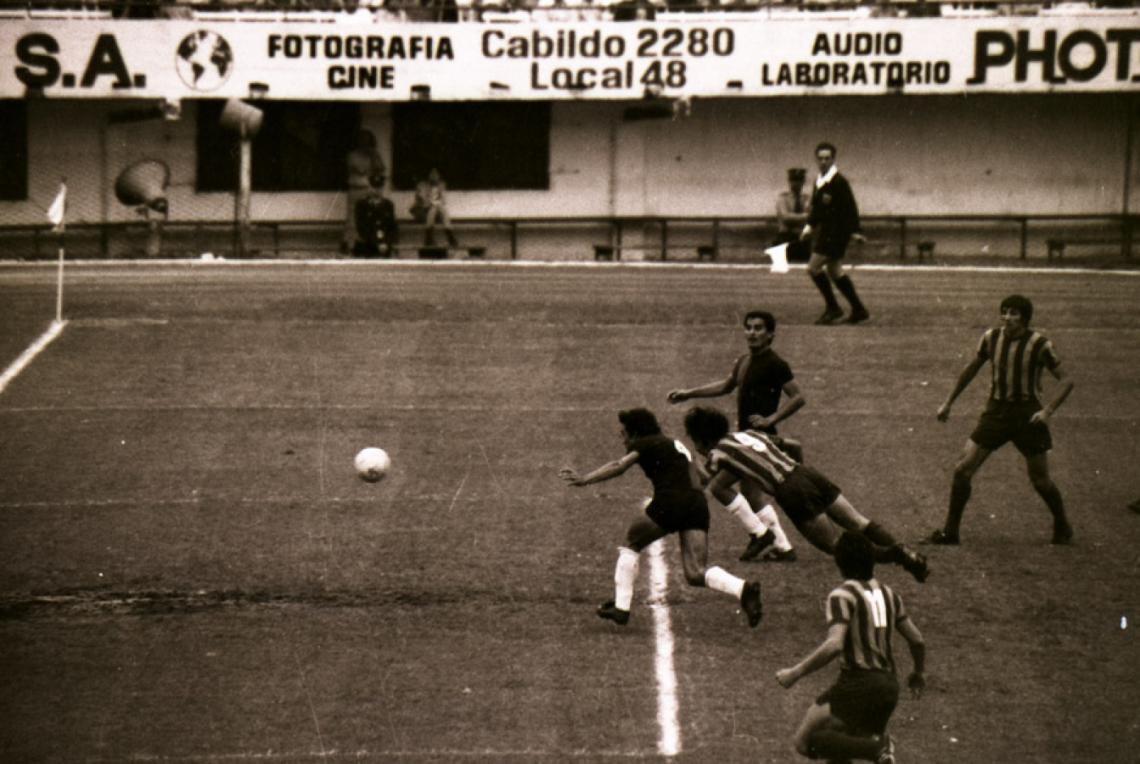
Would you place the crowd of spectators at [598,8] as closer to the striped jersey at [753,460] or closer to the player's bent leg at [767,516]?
the player's bent leg at [767,516]

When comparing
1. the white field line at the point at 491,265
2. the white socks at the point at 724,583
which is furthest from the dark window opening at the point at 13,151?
the white socks at the point at 724,583

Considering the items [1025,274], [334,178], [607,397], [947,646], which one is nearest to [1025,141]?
[1025,274]

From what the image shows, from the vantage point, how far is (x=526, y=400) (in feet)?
70.0

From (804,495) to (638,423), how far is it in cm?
123

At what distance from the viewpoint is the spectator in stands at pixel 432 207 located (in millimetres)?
35000

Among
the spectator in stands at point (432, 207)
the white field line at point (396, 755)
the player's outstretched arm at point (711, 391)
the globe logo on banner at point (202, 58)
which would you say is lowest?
the white field line at point (396, 755)

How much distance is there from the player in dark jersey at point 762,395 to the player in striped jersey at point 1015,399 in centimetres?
125

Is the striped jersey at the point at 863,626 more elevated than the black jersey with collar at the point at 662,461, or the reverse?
the black jersey with collar at the point at 662,461

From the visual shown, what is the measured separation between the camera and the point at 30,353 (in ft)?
77.0

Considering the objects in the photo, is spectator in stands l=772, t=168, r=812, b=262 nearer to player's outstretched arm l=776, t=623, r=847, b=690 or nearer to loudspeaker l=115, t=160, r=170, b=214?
loudspeaker l=115, t=160, r=170, b=214

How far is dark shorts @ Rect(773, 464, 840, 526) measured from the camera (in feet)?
43.5

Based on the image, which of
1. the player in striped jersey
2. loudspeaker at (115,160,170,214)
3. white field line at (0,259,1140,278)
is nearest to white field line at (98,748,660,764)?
the player in striped jersey

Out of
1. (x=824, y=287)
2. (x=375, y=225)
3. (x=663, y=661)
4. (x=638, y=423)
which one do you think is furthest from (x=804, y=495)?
(x=375, y=225)

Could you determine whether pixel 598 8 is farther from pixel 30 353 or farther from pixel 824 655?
pixel 824 655
